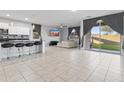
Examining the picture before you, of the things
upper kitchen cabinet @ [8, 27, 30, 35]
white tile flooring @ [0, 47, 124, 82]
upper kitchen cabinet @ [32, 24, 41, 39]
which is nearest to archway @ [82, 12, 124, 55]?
white tile flooring @ [0, 47, 124, 82]

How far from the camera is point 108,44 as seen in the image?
30.6 ft

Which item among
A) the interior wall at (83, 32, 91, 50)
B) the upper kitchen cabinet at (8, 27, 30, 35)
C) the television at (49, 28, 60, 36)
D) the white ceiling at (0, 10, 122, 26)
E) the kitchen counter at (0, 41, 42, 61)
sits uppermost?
the white ceiling at (0, 10, 122, 26)

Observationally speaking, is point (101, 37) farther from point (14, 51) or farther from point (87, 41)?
point (14, 51)

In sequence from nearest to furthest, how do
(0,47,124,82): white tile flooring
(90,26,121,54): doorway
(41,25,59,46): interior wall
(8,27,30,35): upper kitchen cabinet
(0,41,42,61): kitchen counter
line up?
(0,47,124,82): white tile flooring < (0,41,42,61): kitchen counter < (8,27,30,35): upper kitchen cabinet < (90,26,121,54): doorway < (41,25,59,46): interior wall

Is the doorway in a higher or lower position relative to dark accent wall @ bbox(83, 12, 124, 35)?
lower

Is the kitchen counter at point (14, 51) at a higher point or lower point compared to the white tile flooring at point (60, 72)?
higher

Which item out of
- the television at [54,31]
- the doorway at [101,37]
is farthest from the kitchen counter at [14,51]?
the television at [54,31]

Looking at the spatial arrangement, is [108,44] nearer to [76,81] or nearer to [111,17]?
[111,17]

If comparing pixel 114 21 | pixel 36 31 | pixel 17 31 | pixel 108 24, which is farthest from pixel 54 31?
pixel 114 21

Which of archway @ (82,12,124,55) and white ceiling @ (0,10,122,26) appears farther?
archway @ (82,12,124,55)

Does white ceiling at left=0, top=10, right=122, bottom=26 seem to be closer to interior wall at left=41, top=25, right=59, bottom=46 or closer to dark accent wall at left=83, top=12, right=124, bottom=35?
dark accent wall at left=83, top=12, right=124, bottom=35

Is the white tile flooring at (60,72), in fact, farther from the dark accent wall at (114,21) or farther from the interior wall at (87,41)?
the interior wall at (87,41)
